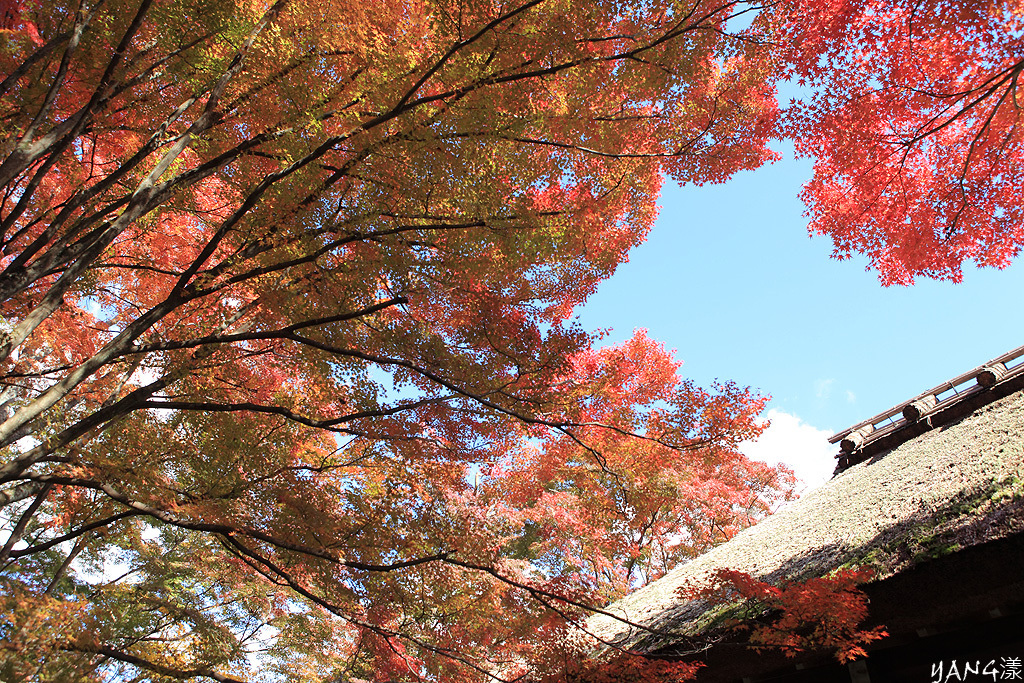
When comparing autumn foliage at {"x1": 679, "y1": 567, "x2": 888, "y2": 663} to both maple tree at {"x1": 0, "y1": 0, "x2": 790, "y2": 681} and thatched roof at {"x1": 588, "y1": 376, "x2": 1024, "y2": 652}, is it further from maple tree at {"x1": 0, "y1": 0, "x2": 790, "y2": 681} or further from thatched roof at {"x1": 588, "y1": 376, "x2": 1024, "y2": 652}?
maple tree at {"x1": 0, "y1": 0, "x2": 790, "y2": 681}

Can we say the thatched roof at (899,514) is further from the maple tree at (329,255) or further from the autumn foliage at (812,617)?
the maple tree at (329,255)

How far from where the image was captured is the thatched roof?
358 cm

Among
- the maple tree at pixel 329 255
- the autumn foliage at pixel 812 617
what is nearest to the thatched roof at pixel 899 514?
the autumn foliage at pixel 812 617

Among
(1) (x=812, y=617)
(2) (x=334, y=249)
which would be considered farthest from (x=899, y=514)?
(2) (x=334, y=249)

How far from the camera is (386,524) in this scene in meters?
5.44

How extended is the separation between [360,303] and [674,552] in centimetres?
1831

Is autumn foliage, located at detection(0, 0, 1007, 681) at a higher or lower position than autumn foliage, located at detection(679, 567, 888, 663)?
higher

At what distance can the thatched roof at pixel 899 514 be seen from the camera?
3578 mm

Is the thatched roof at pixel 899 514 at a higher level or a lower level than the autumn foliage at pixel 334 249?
lower

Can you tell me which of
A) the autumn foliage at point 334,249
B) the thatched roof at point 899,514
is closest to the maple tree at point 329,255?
the autumn foliage at point 334,249

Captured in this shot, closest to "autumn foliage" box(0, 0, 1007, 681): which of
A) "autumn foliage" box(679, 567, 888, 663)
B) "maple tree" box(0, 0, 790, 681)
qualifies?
"maple tree" box(0, 0, 790, 681)

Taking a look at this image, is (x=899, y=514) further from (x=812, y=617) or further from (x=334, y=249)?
(x=334, y=249)

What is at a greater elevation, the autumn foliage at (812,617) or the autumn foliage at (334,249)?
the autumn foliage at (334,249)

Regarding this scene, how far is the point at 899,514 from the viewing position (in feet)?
15.0
